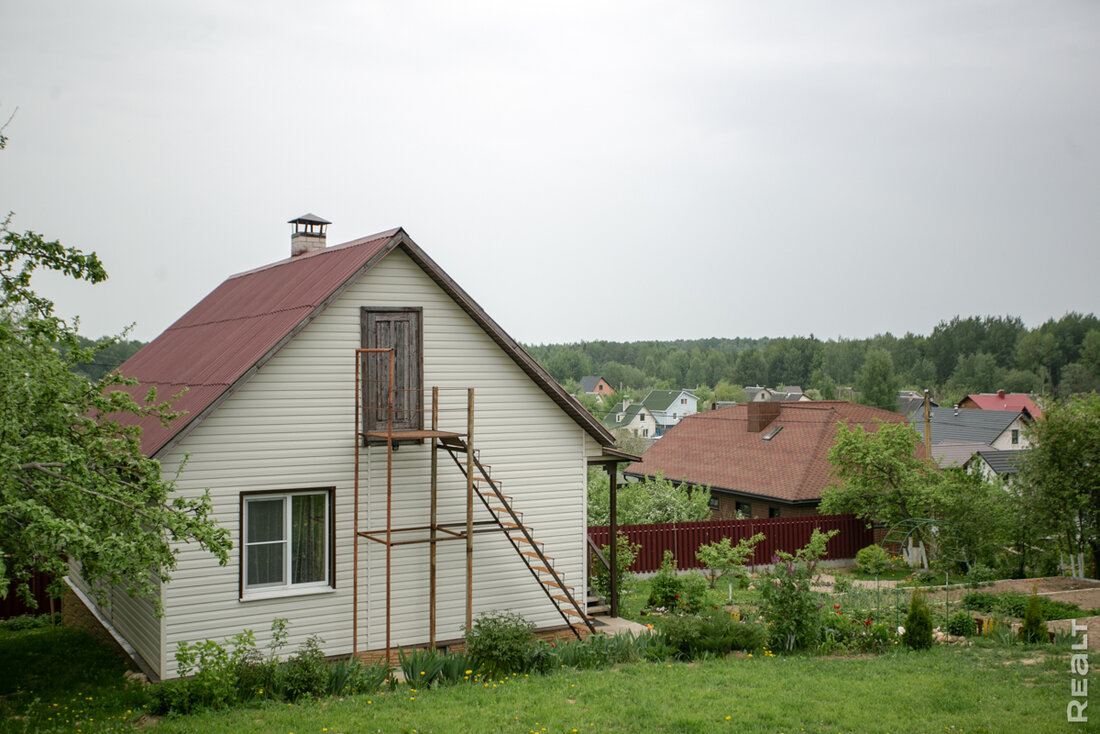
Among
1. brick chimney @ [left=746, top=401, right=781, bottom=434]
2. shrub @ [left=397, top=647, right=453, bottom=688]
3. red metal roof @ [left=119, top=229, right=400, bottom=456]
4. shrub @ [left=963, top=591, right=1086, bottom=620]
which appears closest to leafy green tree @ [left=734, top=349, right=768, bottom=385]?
brick chimney @ [left=746, top=401, right=781, bottom=434]

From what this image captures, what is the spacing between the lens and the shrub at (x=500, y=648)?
38.2ft

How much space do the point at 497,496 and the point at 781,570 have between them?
468cm

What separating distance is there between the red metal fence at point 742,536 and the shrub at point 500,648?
9.34 meters

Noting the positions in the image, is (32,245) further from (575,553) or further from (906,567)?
(906,567)

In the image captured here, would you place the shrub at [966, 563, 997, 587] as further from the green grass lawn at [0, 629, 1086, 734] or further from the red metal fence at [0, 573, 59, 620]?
the red metal fence at [0, 573, 59, 620]

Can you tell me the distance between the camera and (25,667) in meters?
12.7

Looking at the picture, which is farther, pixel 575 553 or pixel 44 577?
pixel 44 577

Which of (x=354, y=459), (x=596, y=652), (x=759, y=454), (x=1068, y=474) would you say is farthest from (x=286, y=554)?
(x=759, y=454)

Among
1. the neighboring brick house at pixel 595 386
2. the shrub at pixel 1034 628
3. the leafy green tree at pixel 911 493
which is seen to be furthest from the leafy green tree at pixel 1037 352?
the shrub at pixel 1034 628

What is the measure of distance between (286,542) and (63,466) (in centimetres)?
452

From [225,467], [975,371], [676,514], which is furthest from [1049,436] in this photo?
[975,371]

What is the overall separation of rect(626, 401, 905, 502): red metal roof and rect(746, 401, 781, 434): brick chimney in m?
0.19

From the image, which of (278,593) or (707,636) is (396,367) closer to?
(278,593)

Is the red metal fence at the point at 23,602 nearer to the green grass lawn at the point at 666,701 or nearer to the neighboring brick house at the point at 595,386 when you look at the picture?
the green grass lawn at the point at 666,701
